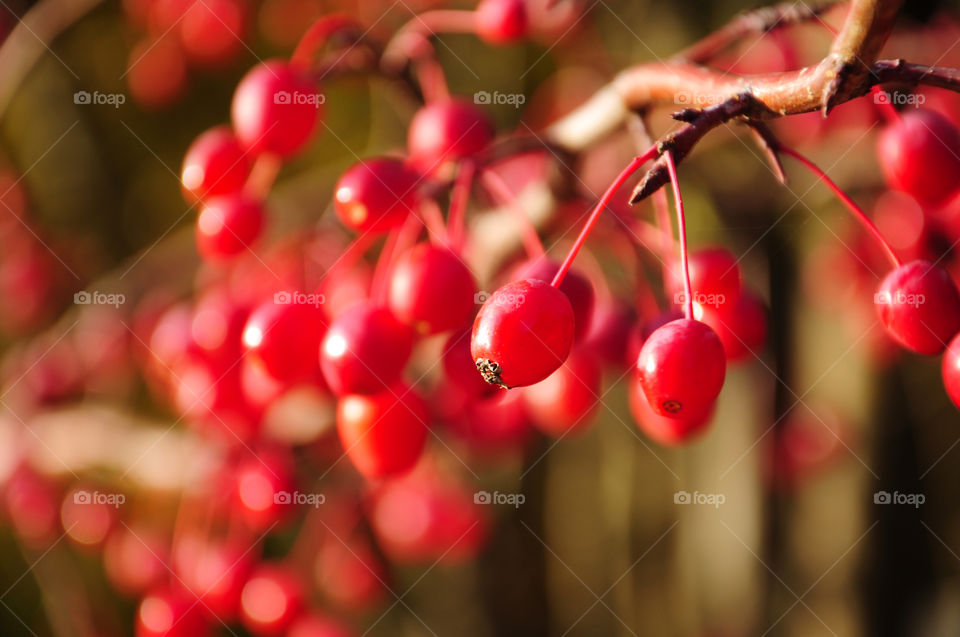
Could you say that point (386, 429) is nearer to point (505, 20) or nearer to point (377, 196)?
point (377, 196)

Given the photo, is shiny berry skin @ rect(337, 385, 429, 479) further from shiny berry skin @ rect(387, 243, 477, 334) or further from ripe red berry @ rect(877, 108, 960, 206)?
ripe red berry @ rect(877, 108, 960, 206)

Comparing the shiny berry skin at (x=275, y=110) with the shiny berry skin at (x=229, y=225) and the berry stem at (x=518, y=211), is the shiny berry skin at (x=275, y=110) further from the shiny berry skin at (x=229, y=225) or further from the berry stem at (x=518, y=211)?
the berry stem at (x=518, y=211)

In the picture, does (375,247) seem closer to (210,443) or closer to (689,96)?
(210,443)

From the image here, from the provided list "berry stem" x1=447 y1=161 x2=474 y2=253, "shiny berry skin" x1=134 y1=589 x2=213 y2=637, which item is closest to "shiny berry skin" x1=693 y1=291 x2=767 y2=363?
"berry stem" x1=447 y1=161 x2=474 y2=253

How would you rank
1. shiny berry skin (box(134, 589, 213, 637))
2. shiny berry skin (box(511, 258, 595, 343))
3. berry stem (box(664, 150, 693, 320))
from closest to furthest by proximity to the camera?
berry stem (box(664, 150, 693, 320)), shiny berry skin (box(511, 258, 595, 343)), shiny berry skin (box(134, 589, 213, 637))

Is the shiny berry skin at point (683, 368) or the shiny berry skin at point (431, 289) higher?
the shiny berry skin at point (431, 289)

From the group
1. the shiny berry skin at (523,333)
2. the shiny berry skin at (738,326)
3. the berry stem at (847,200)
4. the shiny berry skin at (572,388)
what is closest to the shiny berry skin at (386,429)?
the shiny berry skin at (572,388)
